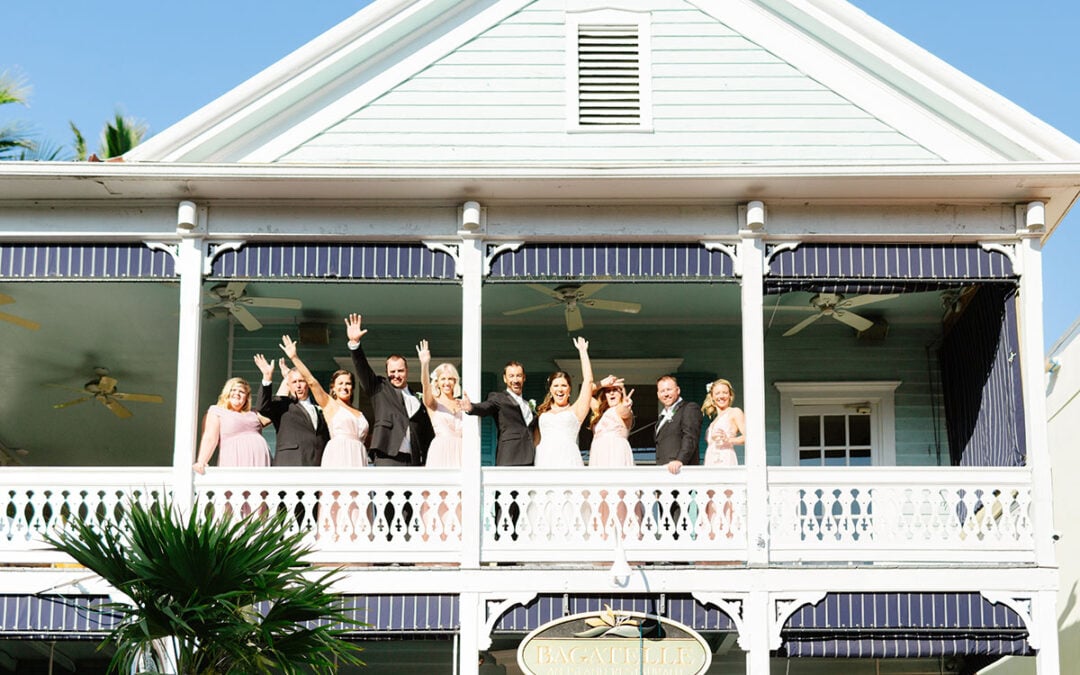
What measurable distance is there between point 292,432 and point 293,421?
0.33ft

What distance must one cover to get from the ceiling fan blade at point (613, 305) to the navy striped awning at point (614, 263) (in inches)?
47.6

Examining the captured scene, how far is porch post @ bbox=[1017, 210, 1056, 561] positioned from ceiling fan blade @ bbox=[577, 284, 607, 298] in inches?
166

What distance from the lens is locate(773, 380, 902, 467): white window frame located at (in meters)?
20.4

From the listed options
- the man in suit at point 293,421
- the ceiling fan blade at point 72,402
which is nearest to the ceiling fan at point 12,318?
the ceiling fan blade at point 72,402

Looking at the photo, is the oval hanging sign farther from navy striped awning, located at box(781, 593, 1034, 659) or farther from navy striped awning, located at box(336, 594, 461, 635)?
navy striped awning, located at box(781, 593, 1034, 659)

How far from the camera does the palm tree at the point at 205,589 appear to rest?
554 inches

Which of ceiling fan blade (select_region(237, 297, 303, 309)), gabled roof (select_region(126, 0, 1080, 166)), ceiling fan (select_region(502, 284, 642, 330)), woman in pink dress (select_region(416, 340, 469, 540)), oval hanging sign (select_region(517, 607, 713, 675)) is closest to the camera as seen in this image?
oval hanging sign (select_region(517, 607, 713, 675))

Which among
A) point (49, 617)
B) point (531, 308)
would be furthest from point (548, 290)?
point (49, 617)

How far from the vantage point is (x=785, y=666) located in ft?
63.4

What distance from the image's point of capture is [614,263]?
1731cm

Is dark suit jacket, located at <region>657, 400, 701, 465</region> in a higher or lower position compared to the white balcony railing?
higher

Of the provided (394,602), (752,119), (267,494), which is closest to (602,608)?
(394,602)

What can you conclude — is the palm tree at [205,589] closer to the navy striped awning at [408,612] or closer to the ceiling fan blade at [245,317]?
the navy striped awning at [408,612]

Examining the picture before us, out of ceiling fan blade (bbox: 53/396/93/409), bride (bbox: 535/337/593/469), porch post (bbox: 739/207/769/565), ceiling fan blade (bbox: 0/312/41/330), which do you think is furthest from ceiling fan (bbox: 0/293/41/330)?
porch post (bbox: 739/207/769/565)
